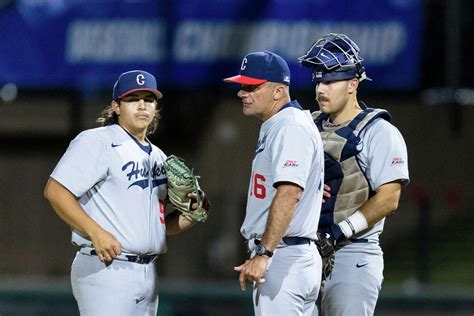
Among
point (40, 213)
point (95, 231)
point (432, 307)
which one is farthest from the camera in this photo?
point (40, 213)

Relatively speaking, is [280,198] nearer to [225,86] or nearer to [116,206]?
[116,206]

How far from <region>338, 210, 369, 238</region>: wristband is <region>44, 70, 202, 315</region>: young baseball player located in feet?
2.36

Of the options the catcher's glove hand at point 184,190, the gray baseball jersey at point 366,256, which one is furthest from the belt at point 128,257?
the gray baseball jersey at point 366,256

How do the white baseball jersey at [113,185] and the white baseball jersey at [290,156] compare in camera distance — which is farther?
the white baseball jersey at [113,185]

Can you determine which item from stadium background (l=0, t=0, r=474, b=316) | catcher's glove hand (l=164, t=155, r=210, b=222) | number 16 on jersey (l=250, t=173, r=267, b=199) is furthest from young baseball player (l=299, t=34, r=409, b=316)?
stadium background (l=0, t=0, r=474, b=316)

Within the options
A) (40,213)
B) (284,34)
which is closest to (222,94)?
(284,34)

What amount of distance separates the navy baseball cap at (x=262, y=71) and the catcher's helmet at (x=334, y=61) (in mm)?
247

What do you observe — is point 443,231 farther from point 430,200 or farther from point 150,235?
point 150,235

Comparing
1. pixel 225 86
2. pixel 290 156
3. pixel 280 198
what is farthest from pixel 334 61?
pixel 225 86

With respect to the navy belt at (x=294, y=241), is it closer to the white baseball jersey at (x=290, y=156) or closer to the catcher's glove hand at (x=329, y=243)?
the white baseball jersey at (x=290, y=156)

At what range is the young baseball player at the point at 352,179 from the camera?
13.1 ft

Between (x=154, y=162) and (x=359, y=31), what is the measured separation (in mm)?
5682

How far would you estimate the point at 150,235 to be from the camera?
3.98 metres

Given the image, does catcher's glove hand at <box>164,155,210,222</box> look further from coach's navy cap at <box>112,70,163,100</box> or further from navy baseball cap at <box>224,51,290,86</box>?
navy baseball cap at <box>224,51,290,86</box>
